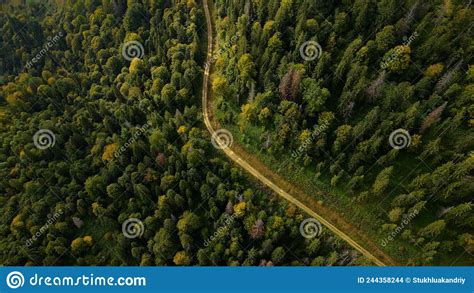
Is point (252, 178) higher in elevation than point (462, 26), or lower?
lower

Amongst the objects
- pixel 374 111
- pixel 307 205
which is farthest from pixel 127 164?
pixel 374 111

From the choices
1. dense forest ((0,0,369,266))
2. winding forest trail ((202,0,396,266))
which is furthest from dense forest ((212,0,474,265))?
dense forest ((0,0,369,266))

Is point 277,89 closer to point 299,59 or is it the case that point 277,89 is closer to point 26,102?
point 299,59

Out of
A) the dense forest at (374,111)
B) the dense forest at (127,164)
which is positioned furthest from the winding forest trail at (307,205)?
the dense forest at (127,164)

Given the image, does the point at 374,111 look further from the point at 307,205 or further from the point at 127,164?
the point at 127,164

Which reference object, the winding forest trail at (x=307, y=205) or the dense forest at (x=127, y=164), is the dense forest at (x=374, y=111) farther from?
the dense forest at (x=127, y=164)

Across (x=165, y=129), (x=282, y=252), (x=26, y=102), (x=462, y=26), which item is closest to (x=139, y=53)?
(x=165, y=129)
